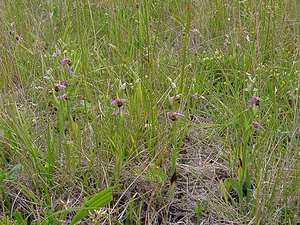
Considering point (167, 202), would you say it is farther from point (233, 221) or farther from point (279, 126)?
point (279, 126)

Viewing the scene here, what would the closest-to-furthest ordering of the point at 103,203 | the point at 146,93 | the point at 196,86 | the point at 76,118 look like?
the point at 103,203
the point at 146,93
the point at 76,118
the point at 196,86

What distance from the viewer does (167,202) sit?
4.01ft

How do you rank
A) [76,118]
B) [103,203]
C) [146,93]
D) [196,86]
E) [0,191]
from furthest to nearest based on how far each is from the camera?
[196,86]
[76,118]
[146,93]
[0,191]
[103,203]

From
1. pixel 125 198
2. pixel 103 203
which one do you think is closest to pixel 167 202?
pixel 125 198

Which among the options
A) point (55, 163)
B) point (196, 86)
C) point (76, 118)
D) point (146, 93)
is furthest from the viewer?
point (196, 86)

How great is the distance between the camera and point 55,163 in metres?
1.31

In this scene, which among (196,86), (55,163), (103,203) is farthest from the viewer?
(196,86)

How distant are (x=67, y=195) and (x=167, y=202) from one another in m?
0.30

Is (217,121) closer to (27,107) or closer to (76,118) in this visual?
(76,118)

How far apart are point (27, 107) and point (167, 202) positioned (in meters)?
0.63

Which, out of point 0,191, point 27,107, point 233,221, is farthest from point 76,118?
point 233,221

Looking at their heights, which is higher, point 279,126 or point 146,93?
point 146,93

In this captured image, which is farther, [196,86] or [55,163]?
[196,86]

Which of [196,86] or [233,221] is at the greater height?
[196,86]
